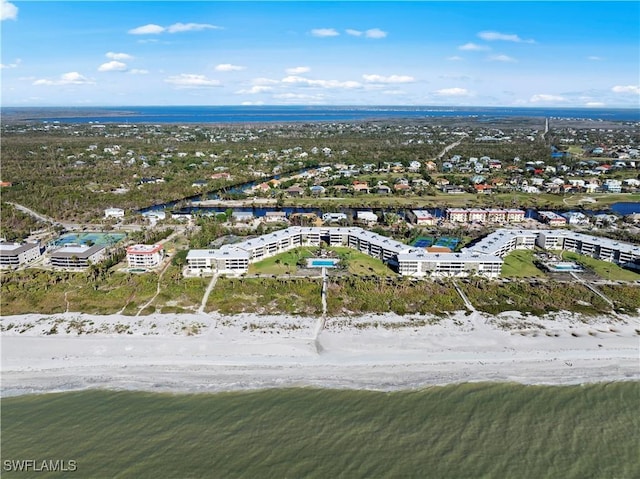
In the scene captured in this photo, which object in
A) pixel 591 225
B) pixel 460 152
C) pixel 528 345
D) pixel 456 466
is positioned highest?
pixel 460 152

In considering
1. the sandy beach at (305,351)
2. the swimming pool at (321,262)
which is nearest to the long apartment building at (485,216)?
the swimming pool at (321,262)

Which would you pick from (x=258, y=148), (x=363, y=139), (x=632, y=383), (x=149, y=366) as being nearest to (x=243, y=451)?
(x=149, y=366)

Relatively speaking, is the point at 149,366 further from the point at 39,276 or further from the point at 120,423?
the point at 39,276

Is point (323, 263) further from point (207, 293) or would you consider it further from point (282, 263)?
point (207, 293)

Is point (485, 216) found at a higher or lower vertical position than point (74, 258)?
higher

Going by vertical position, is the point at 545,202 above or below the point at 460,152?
below

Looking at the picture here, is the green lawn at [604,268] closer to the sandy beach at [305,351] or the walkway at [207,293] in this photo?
the sandy beach at [305,351]

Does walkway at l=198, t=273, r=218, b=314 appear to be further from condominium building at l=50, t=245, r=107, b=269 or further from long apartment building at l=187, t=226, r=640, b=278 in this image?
condominium building at l=50, t=245, r=107, b=269

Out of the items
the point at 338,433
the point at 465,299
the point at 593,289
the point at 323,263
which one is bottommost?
the point at 338,433

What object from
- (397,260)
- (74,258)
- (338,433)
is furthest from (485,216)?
(74,258)
